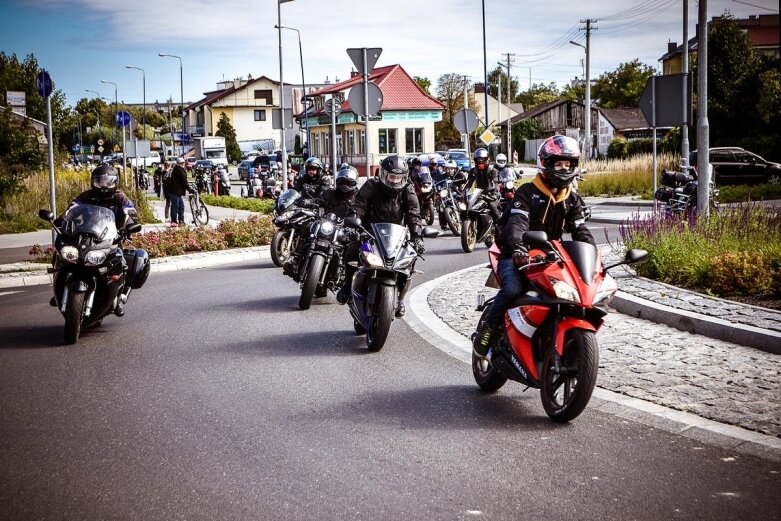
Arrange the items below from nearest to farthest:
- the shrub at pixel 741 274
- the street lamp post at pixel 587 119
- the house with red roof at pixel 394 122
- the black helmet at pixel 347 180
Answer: the shrub at pixel 741 274
the black helmet at pixel 347 180
the street lamp post at pixel 587 119
the house with red roof at pixel 394 122

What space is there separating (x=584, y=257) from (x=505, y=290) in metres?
0.64

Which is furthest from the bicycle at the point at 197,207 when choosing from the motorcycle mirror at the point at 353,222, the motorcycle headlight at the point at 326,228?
the motorcycle mirror at the point at 353,222

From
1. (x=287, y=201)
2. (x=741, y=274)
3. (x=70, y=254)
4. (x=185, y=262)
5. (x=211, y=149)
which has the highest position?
(x=211, y=149)

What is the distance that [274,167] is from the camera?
167 ft

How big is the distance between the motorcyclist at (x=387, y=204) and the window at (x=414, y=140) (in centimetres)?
6622

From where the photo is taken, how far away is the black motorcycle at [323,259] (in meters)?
10.3

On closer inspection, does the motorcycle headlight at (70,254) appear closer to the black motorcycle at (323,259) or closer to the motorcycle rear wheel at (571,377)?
the black motorcycle at (323,259)

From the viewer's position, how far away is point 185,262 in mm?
16219

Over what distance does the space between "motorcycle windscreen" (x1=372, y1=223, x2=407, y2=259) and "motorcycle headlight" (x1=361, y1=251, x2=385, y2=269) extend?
0.07m

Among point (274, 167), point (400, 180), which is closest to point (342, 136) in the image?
point (274, 167)

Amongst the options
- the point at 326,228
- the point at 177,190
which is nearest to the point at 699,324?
the point at 326,228

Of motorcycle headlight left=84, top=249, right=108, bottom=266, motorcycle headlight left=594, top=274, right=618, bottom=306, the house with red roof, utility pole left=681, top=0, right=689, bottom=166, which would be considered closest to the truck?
the house with red roof

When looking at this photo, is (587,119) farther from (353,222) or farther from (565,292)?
(565,292)

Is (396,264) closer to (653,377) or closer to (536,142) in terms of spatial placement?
(653,377)
